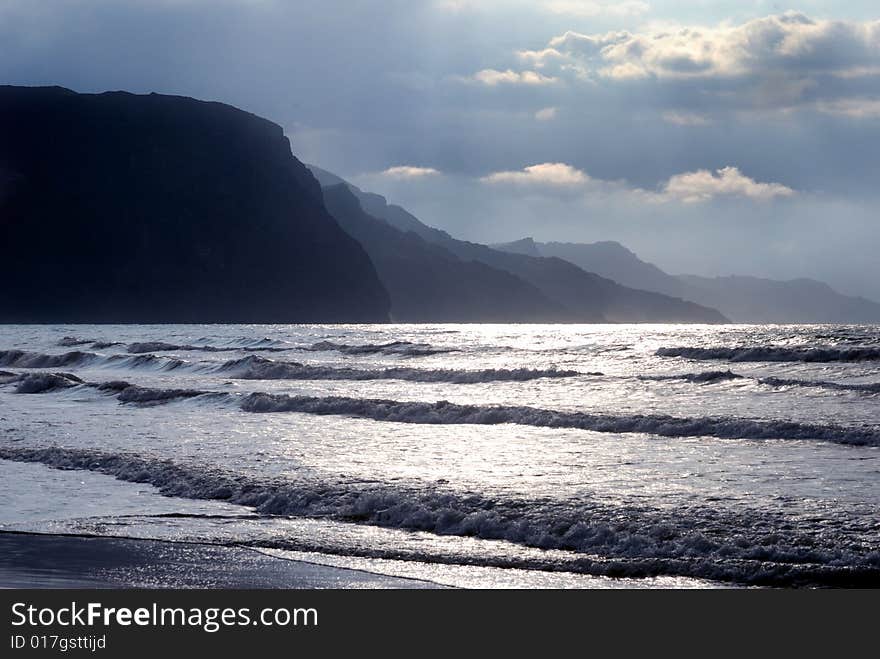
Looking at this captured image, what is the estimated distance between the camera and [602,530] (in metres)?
9.89

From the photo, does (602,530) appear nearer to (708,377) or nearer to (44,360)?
(708,377)

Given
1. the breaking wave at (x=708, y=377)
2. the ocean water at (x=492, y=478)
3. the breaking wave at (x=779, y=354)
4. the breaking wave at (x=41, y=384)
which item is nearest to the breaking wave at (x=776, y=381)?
the breaking wave at (x=708, y=377)

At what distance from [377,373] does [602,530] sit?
3095 centimetres

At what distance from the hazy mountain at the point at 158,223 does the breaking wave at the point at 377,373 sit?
138740mm

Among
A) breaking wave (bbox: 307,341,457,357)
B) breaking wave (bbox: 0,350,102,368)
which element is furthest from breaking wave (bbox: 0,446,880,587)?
breaking wave (bbox: 0,350,102,368)

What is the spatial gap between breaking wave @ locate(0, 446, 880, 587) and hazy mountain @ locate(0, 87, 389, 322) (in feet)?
563

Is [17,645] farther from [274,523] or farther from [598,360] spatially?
[598,360]

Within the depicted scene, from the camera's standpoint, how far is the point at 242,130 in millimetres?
192125

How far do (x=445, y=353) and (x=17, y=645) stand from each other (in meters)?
51.4

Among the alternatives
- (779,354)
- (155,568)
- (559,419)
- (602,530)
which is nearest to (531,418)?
(559,419)

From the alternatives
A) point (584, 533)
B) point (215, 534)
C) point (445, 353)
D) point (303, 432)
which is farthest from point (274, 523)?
point (445, 353)

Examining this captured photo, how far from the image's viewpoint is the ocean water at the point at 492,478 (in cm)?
922

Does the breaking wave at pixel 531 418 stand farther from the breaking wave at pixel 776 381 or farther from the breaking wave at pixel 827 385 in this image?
the breaking wave at pixel 776 381

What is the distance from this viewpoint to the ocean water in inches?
363
